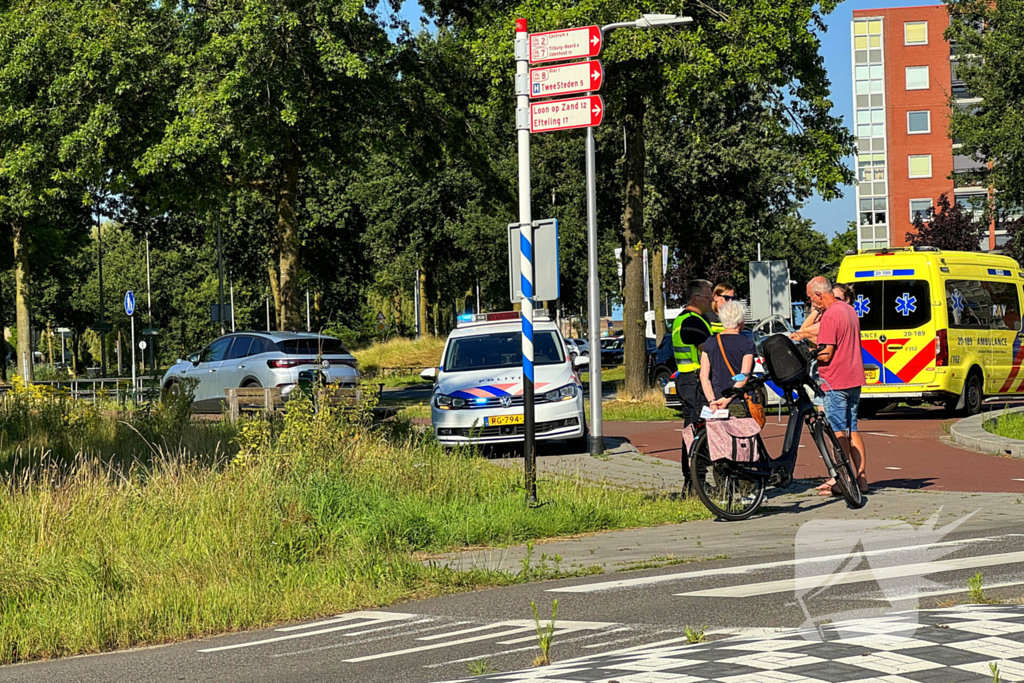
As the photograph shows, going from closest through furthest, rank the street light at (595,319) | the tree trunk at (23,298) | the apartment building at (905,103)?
the street light at (595,319), the tree trunk at (23,298), the apartment building at (905,103)

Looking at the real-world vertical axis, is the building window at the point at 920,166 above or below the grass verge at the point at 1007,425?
above

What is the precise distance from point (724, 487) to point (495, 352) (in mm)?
7546

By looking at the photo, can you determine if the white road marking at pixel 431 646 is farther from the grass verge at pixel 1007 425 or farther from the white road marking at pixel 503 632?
the grass verge at pixel 1007 425

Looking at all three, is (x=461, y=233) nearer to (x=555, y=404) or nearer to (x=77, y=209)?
(x=77, y=209)

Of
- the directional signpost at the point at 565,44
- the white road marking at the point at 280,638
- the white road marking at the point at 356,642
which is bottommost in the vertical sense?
the white road marking at the point at 280,638

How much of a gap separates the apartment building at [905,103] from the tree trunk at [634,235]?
69.6m

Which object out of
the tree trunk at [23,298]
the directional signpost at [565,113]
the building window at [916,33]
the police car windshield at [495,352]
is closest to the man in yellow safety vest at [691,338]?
the directional signpost at [565,113]

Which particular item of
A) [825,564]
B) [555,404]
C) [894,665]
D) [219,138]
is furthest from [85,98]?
[894,665]

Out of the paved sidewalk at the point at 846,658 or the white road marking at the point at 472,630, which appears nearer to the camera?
the paved sidewalk at the point at 846,658

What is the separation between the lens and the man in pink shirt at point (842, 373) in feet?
37.9

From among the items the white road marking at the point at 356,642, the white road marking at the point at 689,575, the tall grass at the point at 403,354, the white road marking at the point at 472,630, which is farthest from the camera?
the tall grass at the point at 403,354

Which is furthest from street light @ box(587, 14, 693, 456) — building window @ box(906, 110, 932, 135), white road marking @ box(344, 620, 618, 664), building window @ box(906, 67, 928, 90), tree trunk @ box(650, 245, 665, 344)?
building window @ box(906, 67, 928, 90)

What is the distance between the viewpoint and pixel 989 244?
91500 millimetres

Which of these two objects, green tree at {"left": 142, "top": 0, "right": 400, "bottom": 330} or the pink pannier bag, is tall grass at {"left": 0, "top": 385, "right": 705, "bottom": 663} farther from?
green tree at {"left": 142, "top": 0, "right": 400, "bottom": 330}
